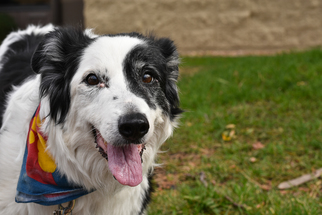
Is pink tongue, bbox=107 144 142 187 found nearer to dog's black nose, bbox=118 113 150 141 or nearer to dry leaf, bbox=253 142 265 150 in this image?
dog's black nose, bbox=118 113 150 141

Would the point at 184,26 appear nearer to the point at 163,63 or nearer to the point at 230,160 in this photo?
the point at 230,160

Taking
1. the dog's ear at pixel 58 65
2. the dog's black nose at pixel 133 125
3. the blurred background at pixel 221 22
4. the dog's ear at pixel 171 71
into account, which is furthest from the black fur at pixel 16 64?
the blurred background at pixel 221 22

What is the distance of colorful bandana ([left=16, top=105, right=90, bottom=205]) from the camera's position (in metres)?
2.30

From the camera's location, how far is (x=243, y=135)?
479 cm

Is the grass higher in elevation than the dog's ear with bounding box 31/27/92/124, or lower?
lower

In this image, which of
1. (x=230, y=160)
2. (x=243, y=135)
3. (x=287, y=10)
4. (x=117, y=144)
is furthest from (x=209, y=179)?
(x=287, y=10)

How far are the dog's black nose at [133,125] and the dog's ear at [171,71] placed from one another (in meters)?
0.62

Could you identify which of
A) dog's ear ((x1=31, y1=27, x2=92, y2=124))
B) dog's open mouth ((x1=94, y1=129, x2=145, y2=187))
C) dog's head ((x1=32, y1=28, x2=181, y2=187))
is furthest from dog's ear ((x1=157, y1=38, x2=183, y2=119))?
dog's ear ((x1=31, y1=27, x2=92, y2=124))

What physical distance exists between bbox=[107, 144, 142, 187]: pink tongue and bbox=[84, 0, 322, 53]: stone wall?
8.86 meters

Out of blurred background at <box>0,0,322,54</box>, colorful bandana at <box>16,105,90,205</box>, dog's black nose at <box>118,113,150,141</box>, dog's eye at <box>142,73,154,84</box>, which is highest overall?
dog's eye at <box>142,73,154,84</box>

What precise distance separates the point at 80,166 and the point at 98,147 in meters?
0.21

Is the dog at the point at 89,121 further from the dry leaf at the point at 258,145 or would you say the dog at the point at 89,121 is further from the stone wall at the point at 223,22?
the stone wall at the point at 223,22

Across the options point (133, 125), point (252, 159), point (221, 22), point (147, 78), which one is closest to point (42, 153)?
point (133, 125)

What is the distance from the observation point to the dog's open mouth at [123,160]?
220cm
